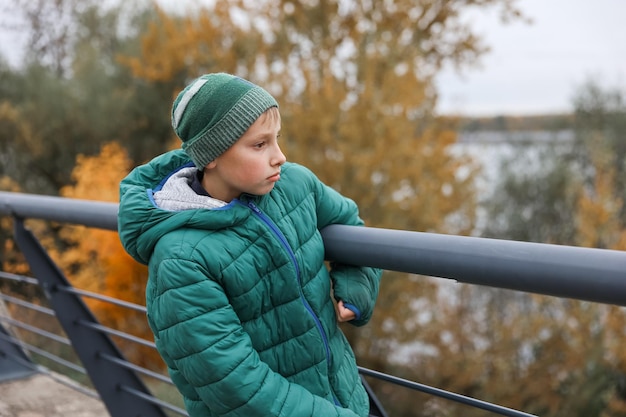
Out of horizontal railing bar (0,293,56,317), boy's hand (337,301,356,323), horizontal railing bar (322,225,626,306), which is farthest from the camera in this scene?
horizontal railing bar (0,293,56,317)

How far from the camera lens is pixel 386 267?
1.38 metres

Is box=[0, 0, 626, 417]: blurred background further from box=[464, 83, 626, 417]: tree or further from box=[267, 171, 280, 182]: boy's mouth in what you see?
box=[267, 171, 280, 182]: boy's mouth

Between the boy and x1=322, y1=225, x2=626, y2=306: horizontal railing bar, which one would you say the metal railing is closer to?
x1=322, y1=225, x2=626, y2=306: horizontal railing bar

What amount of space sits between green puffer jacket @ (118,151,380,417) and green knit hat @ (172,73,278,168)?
12 cm

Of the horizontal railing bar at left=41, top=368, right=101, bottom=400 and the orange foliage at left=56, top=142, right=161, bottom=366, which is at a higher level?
the horizontal railing bar at left=41, top=368, right=101, bottom=400

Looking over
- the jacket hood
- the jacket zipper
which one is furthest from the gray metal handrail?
the jacket hood

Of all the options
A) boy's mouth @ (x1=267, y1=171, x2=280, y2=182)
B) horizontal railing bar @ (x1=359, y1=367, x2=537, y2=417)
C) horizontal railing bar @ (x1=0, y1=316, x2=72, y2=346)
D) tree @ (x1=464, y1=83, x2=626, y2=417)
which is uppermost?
boy's mouth @ (x1=267, y1=171, x2=280, y2=182)

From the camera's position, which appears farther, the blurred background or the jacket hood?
the blurred background

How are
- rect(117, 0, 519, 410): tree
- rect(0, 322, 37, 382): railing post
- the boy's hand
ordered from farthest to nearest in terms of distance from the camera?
rect(117, 0, 519, 410): tree → rect(0, 322, 37, 382): railing post → the boy's hand

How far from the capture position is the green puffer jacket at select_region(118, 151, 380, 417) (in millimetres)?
1250

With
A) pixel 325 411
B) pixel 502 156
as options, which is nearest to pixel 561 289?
pixel 325 411

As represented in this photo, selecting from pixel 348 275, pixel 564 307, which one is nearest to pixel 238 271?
pixel 348 275

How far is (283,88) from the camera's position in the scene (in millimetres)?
12156

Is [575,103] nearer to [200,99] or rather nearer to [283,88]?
[283,88]
